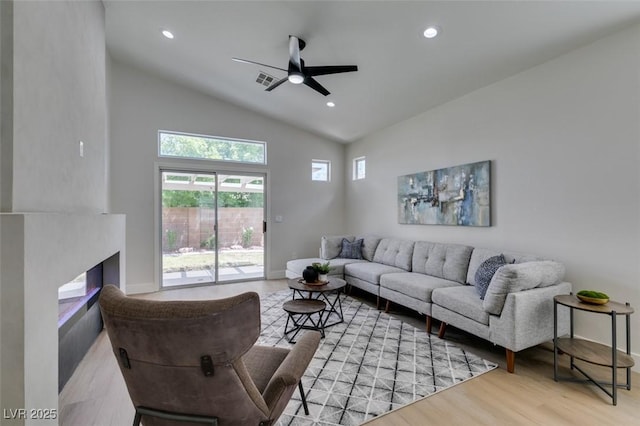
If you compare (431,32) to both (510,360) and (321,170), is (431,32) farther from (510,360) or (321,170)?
(321,170)

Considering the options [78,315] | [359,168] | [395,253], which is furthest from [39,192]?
[359,168]

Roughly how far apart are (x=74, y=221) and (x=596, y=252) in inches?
162

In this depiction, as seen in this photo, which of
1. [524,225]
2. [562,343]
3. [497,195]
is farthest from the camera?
[497,195]

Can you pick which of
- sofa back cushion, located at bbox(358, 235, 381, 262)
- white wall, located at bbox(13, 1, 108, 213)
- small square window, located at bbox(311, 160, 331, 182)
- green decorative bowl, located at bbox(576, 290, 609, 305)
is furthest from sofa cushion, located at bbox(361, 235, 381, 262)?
white wall, located at bbox(13, 1, 108, 213)

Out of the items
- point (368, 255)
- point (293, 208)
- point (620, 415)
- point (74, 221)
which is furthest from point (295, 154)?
point (620, 415)

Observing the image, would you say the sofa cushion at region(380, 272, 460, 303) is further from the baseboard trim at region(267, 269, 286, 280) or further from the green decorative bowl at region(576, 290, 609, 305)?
the baseboard trim at region(267, 269, 286, 280)

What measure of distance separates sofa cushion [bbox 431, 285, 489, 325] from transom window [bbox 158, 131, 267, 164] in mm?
4033

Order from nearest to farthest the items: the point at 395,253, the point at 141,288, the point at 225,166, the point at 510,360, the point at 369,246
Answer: the point at 510,360 → the point at 395,253 → the point at 141,288 → the point at 369,246 → the point at 225,166

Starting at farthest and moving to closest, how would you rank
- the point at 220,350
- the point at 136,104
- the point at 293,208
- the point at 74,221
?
the point at 293,208 < the point at 136,104 < the point at 74,221 < the point at 220,350

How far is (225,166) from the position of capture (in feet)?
17.6

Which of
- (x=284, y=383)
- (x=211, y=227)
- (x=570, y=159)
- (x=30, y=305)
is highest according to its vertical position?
(x=570, y=159)

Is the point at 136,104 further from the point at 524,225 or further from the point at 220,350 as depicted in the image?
the point at 524,225

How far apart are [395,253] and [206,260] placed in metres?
3.34

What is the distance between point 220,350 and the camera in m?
1.04
